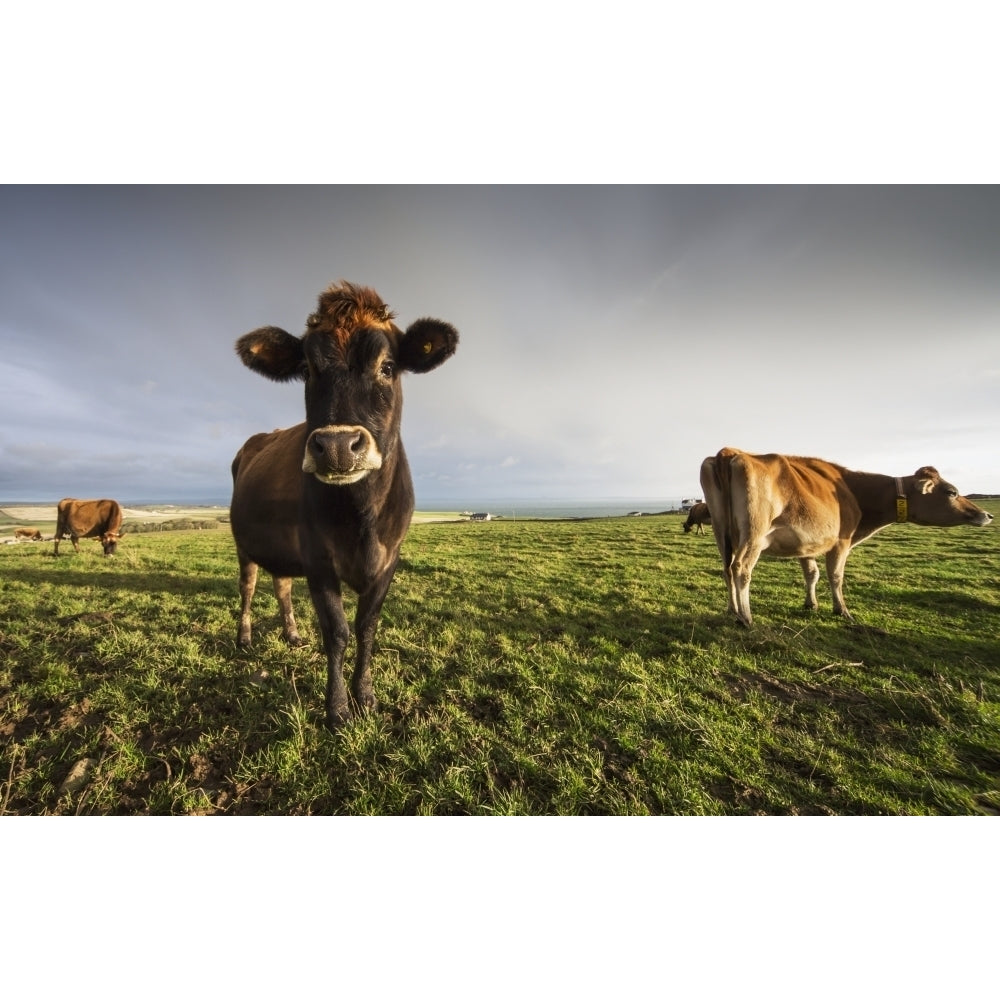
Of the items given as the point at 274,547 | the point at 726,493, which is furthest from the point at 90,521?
the point at 726,493

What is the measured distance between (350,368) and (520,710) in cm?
253

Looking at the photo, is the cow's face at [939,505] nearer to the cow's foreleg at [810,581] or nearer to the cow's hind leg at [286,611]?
the cow's foreleg at [810,581]

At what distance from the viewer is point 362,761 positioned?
78.5 inches

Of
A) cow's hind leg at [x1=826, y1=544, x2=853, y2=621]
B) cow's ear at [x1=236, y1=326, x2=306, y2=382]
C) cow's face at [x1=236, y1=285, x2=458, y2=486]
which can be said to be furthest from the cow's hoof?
cow's hind leg at [x1=826, y1=544, x2=853, y2=621]

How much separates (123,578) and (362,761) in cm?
779

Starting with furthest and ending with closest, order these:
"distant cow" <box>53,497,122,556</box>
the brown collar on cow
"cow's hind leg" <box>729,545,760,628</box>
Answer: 1. "distant cow" <box>53,497,122,556</box>
2. the brown collar on cow
3. "cow's hind leg" <box>729,545,760,628</box>

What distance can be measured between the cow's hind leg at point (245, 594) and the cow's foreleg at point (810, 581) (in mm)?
6805

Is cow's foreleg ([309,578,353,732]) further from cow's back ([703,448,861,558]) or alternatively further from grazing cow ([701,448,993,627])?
cow's back ([703,448,861,558])

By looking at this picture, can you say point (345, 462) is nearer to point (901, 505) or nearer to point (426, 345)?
point (426, 345)

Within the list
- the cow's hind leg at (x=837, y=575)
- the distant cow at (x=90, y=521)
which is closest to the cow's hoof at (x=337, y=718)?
the cow's hind leg at (x=837, y=575)

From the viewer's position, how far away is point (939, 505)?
5328 millimetres

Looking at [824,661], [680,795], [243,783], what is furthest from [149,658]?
→ [824,661]

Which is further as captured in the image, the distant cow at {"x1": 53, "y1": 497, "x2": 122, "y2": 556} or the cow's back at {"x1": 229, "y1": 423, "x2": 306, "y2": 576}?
the distant cow at {"x1": 53, "y1": 497, "x2": 122, "y2": 556}

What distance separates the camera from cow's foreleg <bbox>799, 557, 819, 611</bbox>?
16.1 feet
